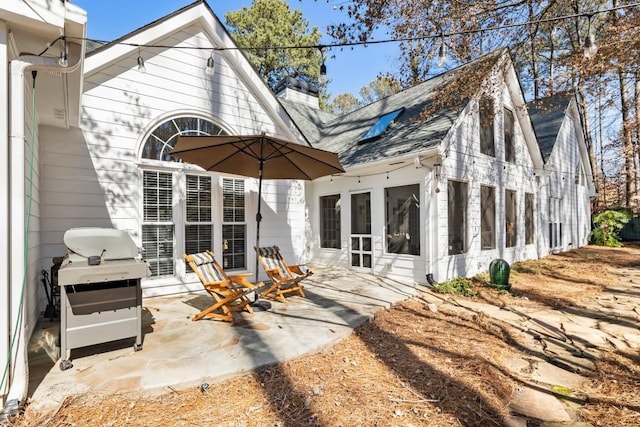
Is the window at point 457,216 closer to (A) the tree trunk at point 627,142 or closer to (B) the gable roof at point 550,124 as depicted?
(B) the gable roof at point 550,124

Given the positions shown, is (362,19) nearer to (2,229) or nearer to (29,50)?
(29,50)

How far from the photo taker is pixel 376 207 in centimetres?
775

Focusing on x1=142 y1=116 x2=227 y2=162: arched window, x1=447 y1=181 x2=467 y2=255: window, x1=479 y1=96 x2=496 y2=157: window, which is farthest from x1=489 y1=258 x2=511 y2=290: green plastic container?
x1=142 y1=116 x2=227 y2=162: arched window

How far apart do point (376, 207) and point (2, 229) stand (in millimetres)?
6487

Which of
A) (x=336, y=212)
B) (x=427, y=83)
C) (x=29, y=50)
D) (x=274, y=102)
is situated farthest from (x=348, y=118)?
(x=29, y=50)

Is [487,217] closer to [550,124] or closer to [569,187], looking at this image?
[569,187]

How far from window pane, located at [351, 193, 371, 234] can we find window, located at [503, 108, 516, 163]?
14.8 feet

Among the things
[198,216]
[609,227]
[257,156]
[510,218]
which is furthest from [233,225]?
[609,227]

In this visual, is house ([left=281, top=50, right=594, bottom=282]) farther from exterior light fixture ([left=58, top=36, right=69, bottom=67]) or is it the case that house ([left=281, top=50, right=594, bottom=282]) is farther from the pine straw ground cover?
exterior light fixture ([left=58, top=36, right=69, bottom=67])

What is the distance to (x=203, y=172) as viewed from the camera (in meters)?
6.16

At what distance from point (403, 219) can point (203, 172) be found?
4.35m

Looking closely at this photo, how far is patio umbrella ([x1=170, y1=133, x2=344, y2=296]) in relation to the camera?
14.2ft

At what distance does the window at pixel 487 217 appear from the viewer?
835 centimetres

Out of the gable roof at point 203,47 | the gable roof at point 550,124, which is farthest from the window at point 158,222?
the gable roof at point 550,124
